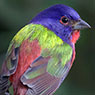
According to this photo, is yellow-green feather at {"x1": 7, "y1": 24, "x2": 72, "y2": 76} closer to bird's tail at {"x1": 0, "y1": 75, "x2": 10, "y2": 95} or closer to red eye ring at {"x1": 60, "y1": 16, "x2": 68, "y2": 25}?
red eye ring at {"x1": 60, "y1": 16, "x2": 68, "y2": 25}

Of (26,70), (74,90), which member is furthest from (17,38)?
(74,90)

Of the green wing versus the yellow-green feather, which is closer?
the green wing

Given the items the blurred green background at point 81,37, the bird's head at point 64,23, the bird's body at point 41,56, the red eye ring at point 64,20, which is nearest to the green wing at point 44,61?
the bird's body at point 41,56

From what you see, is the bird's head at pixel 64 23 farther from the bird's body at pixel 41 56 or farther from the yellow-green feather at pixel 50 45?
the yellow-green feather at pixel 50 45

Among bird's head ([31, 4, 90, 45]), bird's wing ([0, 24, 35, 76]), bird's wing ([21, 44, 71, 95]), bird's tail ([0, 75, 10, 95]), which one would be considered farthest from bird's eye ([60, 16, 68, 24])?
bird's tail ([0, 75, 10, 95])

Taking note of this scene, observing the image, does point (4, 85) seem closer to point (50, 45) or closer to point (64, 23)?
point (50, 45)
